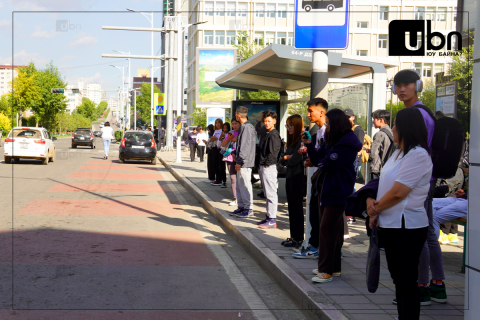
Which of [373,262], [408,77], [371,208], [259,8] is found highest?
[259,8]

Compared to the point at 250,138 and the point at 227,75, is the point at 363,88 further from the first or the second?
the point at 227,75

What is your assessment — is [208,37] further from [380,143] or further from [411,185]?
[411,185]

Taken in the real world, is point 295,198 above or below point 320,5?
below

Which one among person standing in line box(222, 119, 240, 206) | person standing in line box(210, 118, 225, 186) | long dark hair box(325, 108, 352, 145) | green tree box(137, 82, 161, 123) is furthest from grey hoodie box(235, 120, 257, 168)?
green tree box(137, 82, 161, 123)

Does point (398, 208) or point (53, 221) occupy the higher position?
point (398, 208)

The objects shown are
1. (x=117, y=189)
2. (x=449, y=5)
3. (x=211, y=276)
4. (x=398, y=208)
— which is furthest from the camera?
(x=449, y=5)

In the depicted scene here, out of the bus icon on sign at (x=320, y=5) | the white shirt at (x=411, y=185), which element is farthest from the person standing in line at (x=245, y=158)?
the white shirt at (x=411, y=185)

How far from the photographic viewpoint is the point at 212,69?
30.6m

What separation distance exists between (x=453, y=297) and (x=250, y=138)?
4662mm

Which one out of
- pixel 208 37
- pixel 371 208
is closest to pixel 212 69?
pixel 371 208

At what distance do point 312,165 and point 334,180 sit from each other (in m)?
0.71

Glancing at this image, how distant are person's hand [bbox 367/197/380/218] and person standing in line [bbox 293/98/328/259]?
6.01 ft

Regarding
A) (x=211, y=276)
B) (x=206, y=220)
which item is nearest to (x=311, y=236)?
(x=211, y=276)

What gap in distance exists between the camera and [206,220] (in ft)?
30.3
